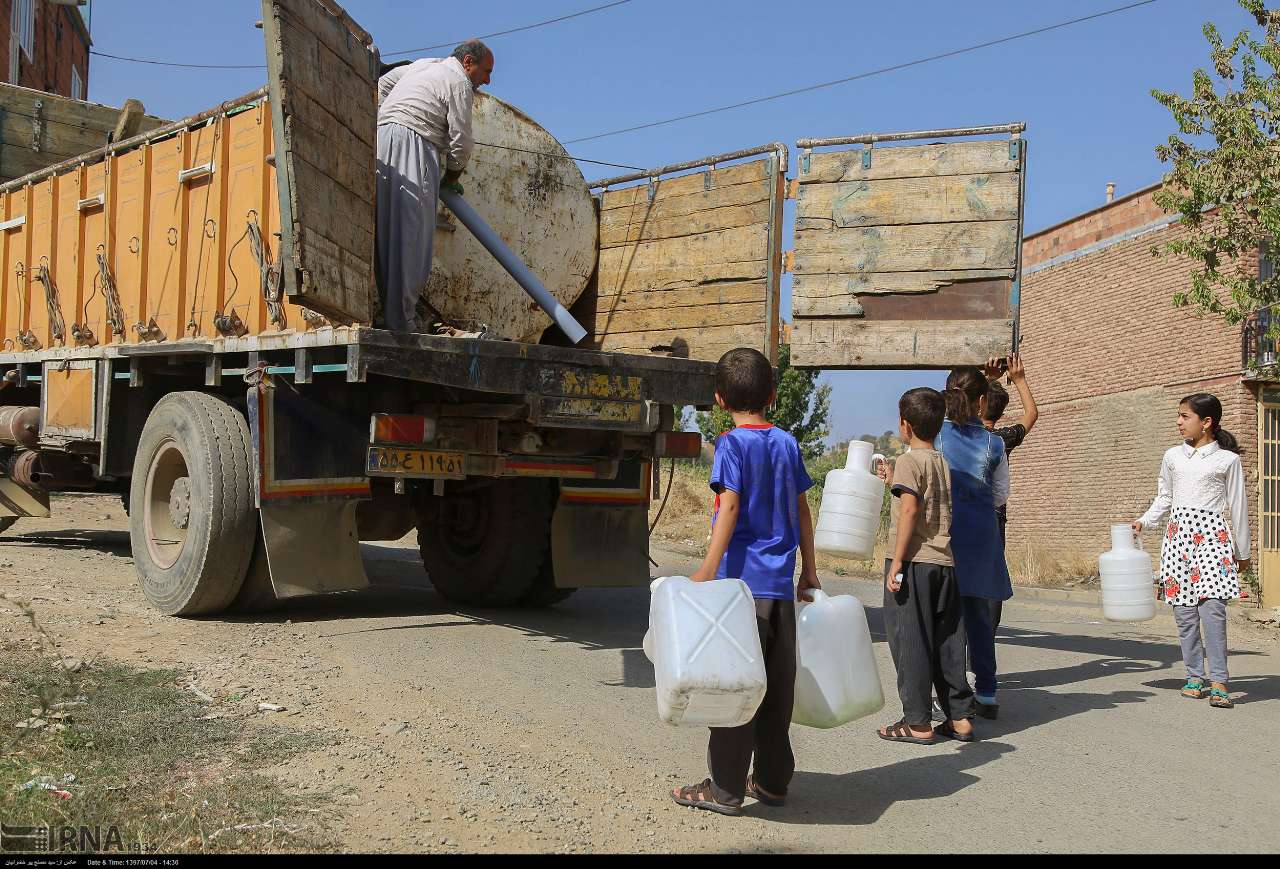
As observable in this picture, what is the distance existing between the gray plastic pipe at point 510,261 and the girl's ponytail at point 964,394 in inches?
99.3

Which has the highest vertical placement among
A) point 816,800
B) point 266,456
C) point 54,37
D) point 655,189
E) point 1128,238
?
point 54,37

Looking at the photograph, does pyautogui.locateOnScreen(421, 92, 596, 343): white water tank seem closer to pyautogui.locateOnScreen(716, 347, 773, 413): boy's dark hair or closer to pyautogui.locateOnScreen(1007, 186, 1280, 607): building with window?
pyautogui.locateOnScreen(716, 347, 773, 413): boy's dark hair

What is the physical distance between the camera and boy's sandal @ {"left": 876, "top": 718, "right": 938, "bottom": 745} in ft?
15.7

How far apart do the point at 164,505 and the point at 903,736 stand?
475 centimetres

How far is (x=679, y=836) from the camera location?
3.48 meters

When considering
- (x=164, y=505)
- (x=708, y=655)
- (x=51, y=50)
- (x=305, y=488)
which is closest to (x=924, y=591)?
(x=708, y=655)

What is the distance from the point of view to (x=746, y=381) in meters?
3.85

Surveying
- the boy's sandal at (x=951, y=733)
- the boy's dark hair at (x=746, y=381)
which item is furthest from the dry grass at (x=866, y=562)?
the boy's dark hair at (x=746, y=381)

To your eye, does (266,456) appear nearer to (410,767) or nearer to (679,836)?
(410,767)

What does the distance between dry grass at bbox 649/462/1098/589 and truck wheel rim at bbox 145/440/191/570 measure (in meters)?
7.30

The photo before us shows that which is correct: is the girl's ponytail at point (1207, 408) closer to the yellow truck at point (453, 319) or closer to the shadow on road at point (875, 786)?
the yellow truck at point (453, 319)

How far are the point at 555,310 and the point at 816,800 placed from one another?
406 cm

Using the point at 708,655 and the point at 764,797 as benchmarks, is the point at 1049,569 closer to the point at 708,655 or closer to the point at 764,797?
the point at 764,797
